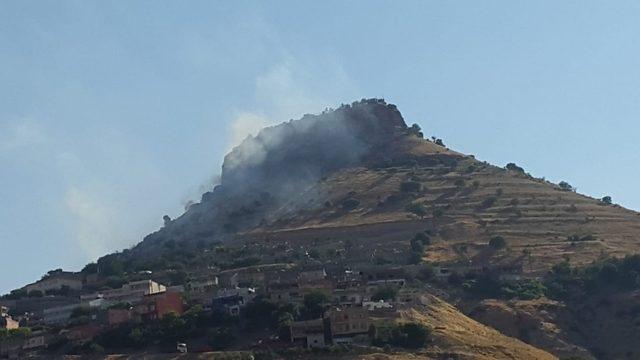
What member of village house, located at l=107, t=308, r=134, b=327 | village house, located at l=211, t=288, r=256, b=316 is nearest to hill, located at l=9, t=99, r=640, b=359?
village house, located at l=211, t=288, r=256, b=316

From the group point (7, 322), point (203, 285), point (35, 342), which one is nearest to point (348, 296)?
point (203, 285)

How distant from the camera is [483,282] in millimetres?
107062

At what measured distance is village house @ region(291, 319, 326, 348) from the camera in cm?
8431

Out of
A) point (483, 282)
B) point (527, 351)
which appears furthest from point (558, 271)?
point (527, 351)

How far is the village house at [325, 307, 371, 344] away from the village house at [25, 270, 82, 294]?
140 feet

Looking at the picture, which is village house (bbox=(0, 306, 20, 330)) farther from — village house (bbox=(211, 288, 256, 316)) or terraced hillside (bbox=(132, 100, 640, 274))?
terraced hillside (bbox=(132, 100, 640, 274))

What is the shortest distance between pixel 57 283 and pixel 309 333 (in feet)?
149

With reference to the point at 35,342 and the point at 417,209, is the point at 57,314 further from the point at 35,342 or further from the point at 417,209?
the point at 417,209

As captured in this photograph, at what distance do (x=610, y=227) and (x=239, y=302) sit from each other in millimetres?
47088

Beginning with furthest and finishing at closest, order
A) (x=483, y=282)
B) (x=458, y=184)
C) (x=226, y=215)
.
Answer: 1. (x=226, y=215)
2. (x=458, y=184)
3. (x=483, y=282)

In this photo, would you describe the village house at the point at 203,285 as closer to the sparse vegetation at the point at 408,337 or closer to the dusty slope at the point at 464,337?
the dusty slope at the point at 464,337

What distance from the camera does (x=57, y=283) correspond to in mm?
123312

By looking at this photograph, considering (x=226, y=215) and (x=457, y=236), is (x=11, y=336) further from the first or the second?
(x=226, y=215)

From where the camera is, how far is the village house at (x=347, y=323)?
84812 millimetres
